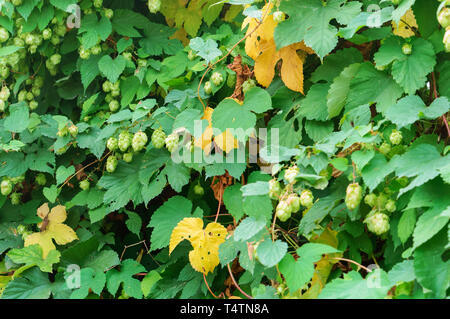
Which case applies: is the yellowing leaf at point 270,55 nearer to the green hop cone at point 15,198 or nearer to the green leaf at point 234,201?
the green leaf at point 234,201

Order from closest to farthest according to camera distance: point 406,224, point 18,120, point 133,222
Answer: point 406,224 → point 133,222 → point 18,120

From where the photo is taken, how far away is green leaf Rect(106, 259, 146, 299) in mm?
2379

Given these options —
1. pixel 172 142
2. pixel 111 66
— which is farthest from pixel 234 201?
pixel 111 66

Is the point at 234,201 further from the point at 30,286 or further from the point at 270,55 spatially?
the point at 30,286

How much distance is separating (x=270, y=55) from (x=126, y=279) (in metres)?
1.20

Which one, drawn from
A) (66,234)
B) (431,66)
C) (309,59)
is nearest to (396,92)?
(431,66)

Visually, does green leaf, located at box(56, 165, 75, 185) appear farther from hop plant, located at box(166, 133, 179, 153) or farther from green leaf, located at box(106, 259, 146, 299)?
hop plant, located at box(166, 133, 179, 153)

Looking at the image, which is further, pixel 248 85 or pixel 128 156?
pixel 128 156

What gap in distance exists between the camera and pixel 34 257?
254cm

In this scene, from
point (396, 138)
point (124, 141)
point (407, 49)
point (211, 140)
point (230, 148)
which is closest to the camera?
point (396, 138)

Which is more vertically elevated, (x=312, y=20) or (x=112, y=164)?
(x=312, y=20)

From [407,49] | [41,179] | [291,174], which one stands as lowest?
[41,179]

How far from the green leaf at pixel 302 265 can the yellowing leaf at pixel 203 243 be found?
47 cm

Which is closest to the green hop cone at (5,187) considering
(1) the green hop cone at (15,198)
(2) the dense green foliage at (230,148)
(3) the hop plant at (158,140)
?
(2) the dense green foliage at (230,148)
